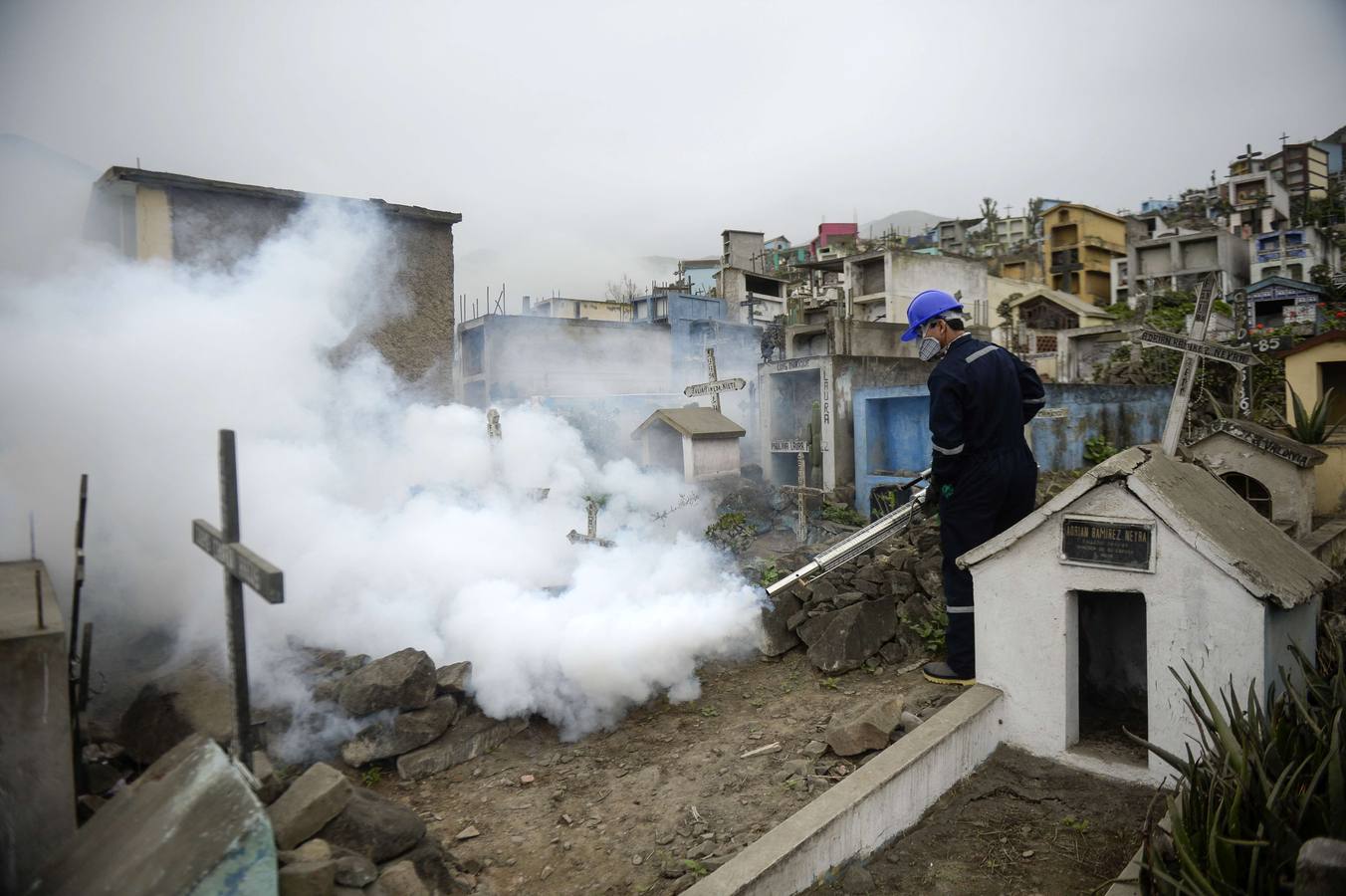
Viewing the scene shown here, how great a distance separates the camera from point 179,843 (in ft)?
9.03

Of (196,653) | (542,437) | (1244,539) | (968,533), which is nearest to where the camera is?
(1244,539)

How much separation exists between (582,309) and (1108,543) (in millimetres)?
36779

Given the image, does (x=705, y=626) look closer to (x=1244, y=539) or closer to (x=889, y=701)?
(x=889, y=701)

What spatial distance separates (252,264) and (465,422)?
3630mm

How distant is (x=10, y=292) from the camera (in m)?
7.64

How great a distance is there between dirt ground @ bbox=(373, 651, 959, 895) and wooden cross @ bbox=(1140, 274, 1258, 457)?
8.77ft

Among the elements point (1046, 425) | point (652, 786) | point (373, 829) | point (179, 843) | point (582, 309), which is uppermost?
point (582, 309)

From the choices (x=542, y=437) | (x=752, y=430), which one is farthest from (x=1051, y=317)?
(x=542, y=437)

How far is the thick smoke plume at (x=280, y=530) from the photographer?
6242 millimetres

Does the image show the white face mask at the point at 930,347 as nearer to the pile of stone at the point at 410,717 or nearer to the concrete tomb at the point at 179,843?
the pile of stone at the point at 410,717

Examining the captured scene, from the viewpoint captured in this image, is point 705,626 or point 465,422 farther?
point 465,422

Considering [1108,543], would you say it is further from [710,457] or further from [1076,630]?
[710,457]

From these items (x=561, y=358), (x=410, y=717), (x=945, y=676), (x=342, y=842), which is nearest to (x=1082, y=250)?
(x=561, y=358)

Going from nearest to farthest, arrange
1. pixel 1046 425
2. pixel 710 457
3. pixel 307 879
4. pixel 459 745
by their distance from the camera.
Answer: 1. pixel 307 879
2. pixel 459 745
3. pixel 1046 425
4. pixel 710 457
